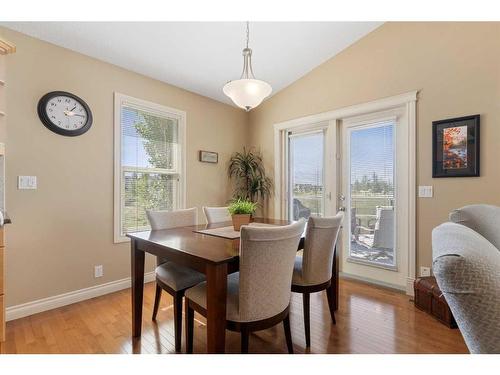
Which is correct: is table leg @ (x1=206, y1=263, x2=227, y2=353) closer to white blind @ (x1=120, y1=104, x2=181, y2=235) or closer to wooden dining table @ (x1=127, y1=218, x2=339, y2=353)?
wooden dining table @ (x1=127, y1=218, x2=339, y2=353)

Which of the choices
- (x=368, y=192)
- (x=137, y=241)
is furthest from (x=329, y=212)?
(x=137, y=241)

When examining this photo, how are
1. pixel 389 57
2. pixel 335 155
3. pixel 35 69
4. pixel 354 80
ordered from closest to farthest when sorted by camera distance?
pixel 35 69 → pixel 389 57 → pixel 354 80 → pixel 335 155

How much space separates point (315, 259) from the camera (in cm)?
188

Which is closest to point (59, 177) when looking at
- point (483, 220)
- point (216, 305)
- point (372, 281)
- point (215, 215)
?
point (215, 215)

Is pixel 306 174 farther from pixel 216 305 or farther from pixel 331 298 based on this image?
pixel 216 305

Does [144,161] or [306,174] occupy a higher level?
[144,161]

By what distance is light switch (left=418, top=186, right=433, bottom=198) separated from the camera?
2617mm

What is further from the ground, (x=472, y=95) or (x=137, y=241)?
(x=472, y=95)

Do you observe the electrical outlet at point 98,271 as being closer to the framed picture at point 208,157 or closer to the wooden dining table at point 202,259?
the wooden dining table at point 202,259

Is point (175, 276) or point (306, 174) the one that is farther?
point (306, 174)

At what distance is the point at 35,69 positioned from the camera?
2340 mm

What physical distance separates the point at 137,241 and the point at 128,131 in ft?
5.38

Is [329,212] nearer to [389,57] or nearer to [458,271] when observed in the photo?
[389,57]

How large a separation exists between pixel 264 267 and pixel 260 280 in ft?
0.24
